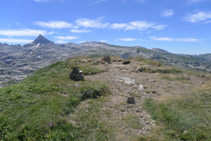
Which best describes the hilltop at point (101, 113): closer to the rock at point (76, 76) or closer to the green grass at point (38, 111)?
the green grass at point (38, 111)

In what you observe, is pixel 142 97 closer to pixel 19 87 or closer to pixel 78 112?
pixel 78 112

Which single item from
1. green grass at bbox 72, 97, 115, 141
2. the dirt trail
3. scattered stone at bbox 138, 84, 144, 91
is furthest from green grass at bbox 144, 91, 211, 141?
scattered stone at bbox 138, 84, 144, 91

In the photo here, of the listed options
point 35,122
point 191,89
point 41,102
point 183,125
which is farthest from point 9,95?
point 191,89

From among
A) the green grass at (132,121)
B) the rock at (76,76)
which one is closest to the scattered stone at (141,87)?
the green grass at (132,121)

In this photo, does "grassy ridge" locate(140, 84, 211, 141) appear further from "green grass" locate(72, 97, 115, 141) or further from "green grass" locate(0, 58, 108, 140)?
"green grass" locate(0, 58, 108, 140)

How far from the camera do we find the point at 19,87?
17.7 meters

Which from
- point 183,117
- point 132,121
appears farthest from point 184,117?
point 132,121

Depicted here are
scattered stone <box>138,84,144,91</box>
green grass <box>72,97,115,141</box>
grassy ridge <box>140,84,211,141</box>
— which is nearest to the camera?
grassy ridge <box>140,84,211,141</box>

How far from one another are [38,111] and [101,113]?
565 centimetres

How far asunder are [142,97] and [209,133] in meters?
8.39

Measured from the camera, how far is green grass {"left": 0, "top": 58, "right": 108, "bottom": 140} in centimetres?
1047

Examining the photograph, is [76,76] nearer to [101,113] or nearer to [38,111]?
[101,113]

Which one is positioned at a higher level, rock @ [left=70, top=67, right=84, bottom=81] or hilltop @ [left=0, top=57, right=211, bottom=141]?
rock @ [left=70, top=67, right=84, bottom=81]

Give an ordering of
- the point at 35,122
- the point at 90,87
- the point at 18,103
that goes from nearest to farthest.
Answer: the point at 35,122 → the point at 18,103 → the point at 90,87
